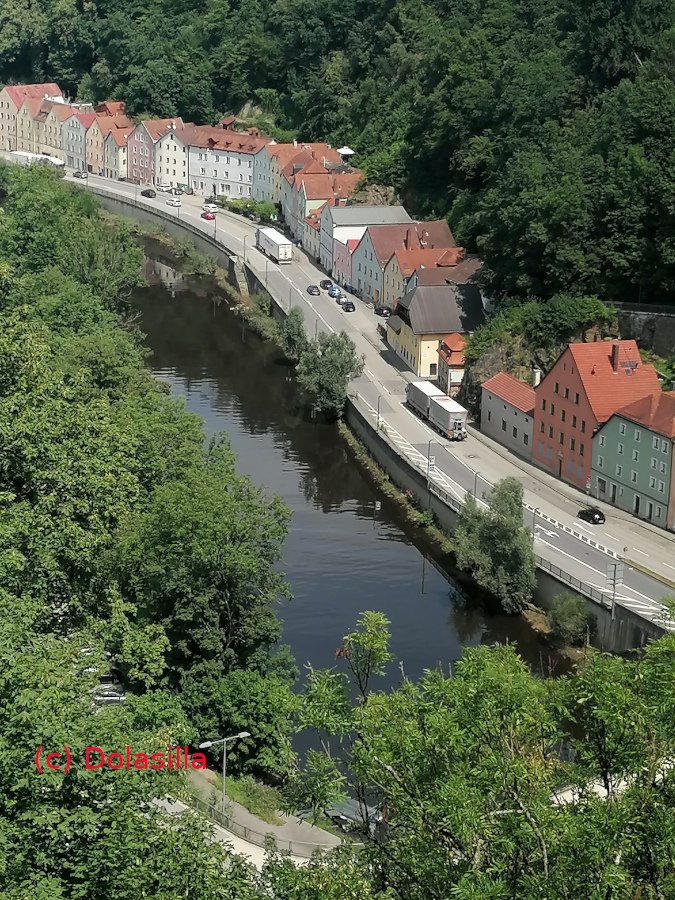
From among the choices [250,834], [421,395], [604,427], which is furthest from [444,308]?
[250,834]

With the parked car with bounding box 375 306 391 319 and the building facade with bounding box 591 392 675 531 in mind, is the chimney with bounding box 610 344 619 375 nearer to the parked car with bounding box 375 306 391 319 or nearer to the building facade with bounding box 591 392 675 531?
the building facade with bounding box 591 392 675 531

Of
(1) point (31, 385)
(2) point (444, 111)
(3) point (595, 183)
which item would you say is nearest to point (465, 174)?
(2) point (444, 111)

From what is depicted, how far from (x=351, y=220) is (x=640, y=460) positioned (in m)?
33.5

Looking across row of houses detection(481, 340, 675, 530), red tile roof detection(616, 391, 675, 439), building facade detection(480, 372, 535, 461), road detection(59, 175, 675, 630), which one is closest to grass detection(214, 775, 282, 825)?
road detection(59, 175, 675, 630)

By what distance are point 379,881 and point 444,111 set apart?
59.4 metres

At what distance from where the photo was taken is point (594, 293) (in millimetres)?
53312

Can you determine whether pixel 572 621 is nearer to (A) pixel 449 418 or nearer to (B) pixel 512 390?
(A) pixel 449 418

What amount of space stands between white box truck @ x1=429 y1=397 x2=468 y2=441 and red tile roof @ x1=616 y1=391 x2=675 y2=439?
742cm

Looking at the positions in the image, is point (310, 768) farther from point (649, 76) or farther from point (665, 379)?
point (649, 76)

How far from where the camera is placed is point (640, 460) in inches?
1682

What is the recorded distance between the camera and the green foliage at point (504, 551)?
38.3 meters

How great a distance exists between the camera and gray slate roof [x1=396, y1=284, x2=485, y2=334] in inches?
2255

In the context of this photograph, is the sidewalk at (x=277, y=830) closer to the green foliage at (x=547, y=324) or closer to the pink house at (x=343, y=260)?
the green foliage at (x=547, y=324)

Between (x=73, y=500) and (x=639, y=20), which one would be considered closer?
(x=73, y=500)
